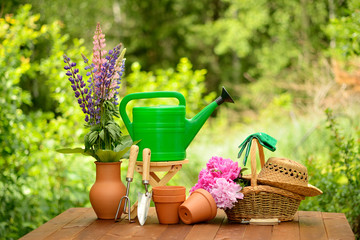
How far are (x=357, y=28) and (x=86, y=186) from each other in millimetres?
2279

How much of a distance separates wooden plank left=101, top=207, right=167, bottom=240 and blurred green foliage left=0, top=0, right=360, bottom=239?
1428 mm

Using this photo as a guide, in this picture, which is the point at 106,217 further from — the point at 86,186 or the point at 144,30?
the point at 144,30

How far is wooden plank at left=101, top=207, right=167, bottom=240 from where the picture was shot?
1.96m

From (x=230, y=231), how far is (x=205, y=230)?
10cm

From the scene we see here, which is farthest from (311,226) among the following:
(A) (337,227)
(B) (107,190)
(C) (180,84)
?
(C) (180,84)

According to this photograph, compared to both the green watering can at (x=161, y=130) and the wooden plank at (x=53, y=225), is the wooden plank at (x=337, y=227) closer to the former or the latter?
the green watering can at (x=161, y=130)

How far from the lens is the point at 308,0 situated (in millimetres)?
10055

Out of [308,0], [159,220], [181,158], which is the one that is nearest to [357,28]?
[181,158]

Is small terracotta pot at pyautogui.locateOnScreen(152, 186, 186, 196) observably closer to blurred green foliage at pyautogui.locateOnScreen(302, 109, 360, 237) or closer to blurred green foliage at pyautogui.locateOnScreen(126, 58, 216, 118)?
blurred green foliage at pyautogui.locateOnScreen(302, 109, 360, 237)

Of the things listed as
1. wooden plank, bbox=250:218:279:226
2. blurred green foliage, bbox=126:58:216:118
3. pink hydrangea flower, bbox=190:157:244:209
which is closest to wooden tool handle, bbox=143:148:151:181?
pink hydrangea flower, bbox=190:157:244:209

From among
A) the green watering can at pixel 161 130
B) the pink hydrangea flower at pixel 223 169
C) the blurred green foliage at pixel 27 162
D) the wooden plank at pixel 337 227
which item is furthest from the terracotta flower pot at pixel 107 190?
the blurred green foliage at pixel 27 162

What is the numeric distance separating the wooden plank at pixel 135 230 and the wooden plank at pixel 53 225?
0.24 metres

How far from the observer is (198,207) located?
2092 mm

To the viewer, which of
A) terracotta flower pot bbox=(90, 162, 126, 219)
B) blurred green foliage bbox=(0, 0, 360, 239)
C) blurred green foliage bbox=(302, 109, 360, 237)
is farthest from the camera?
blurred green foliage bbox=(0, 0, 360, 239)
